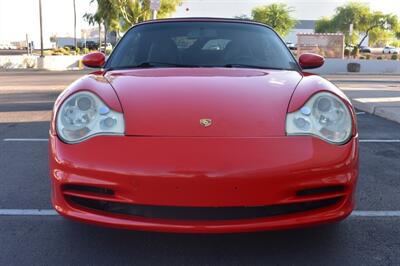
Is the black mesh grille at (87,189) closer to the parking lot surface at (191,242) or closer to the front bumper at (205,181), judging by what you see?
the front bumper at (205,181)

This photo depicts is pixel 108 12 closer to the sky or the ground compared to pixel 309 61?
closer to the sky

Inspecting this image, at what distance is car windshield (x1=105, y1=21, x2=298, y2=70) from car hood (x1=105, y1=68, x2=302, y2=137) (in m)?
0.56

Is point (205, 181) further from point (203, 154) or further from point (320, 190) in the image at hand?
point (320, 190)

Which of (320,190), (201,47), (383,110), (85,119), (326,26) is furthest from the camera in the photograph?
(326,26)

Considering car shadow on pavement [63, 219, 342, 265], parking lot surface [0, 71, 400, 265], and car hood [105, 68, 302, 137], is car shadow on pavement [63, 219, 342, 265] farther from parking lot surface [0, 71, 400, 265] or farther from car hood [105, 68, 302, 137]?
car hood [105, 68, 302, 137]

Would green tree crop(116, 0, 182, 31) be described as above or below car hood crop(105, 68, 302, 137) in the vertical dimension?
above

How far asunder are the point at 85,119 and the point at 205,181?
0.86 meters

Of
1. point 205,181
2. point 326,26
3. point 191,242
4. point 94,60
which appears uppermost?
point 94,60

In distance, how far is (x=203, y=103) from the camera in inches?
124

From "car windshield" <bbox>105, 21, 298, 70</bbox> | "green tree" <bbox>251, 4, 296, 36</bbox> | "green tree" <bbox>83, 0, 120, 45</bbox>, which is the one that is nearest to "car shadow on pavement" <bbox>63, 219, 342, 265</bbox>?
"car windshield" <bbox>105, 21, 298, 70</bbox>

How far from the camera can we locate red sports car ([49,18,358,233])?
2805 mm

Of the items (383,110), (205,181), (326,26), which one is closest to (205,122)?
(205,181)

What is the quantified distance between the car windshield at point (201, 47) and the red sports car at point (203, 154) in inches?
27.5

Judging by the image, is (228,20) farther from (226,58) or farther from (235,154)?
(235,154)
